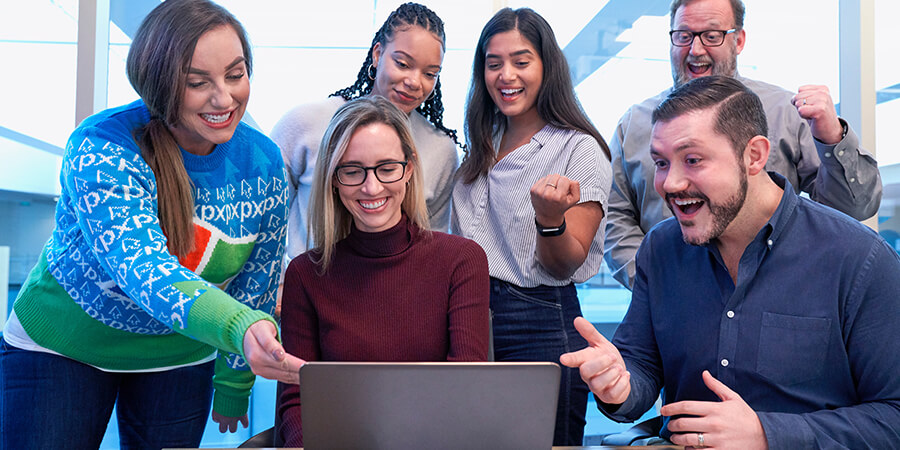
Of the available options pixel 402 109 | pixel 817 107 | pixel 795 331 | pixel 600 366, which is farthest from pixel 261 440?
pixel 817 107

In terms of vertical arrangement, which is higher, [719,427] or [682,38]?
[682,38]

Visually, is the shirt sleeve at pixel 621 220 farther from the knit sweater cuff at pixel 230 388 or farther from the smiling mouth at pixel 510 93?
the knit sweater cuff at pixel 230 388

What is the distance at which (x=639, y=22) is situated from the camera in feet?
10.3

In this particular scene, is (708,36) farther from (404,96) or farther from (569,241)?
(404,96)

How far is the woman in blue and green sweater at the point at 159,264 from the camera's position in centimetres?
128

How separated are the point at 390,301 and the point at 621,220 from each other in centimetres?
90

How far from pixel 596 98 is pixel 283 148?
5.06ft

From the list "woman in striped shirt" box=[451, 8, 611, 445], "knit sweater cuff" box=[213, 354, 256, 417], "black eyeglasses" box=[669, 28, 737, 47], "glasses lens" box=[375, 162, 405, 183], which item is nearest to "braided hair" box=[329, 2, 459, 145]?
"woman in striped shirt" box=[451, 8, 611, 445]

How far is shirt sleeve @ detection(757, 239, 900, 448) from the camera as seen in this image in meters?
1.17

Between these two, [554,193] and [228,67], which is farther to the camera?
[554,193]

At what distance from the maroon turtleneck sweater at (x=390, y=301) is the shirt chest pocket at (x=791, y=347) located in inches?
23.7

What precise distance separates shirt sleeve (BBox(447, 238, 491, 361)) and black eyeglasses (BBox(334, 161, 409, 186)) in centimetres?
25

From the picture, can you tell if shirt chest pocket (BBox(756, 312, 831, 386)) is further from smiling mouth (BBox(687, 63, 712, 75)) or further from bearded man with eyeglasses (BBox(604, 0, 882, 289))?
smiling mouth (BBox(687, 63, 712, 75))

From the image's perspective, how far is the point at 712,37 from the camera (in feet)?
6.76
